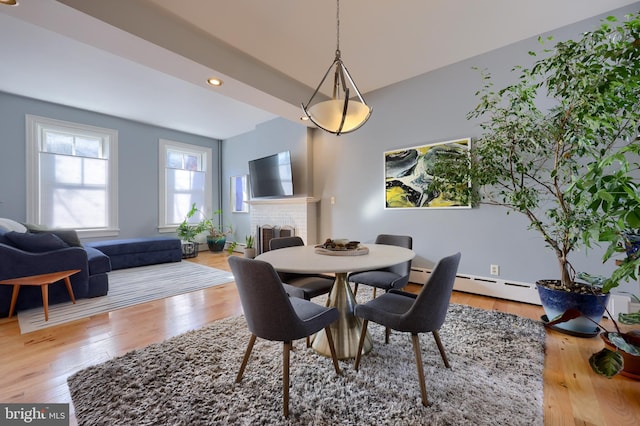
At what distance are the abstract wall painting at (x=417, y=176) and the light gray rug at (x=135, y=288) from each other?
2.73 m

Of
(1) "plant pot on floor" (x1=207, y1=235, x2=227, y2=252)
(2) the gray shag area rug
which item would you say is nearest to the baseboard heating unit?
(2) the gray shag area rug

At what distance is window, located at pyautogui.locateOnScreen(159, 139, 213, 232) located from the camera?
580 centimetres

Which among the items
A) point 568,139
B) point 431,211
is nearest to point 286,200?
point 431,211

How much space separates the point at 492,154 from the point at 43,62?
5217 mm

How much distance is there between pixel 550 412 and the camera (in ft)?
4.36

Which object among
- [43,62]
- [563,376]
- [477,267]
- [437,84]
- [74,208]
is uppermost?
[43,62]

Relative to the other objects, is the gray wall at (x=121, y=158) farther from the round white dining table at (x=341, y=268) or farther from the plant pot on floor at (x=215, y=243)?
the round white dining table at (x=341, y=268)

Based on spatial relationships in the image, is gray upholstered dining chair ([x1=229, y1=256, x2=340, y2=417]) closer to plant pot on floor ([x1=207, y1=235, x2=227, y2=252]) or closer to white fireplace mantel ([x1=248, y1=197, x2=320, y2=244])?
white fireplace mantel ([x1=248, y1=197, x2=320, y2=244])

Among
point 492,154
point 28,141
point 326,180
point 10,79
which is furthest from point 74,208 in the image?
point 492,154

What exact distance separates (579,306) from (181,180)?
22.5 ft

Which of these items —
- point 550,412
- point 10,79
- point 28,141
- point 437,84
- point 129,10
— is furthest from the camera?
point 28,141

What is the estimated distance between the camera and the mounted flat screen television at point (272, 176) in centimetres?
468

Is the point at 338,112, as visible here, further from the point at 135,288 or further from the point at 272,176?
the point at 135,288

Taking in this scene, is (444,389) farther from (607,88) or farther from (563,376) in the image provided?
(607,88)
